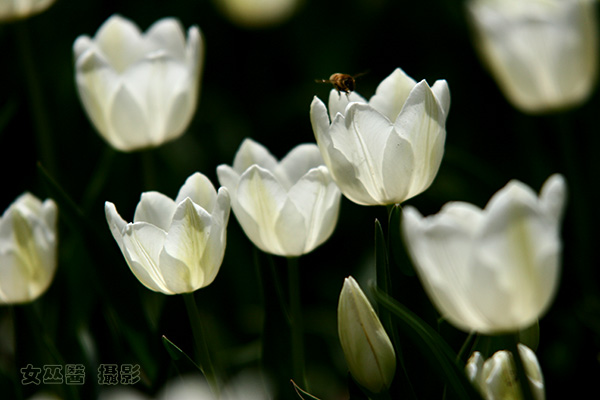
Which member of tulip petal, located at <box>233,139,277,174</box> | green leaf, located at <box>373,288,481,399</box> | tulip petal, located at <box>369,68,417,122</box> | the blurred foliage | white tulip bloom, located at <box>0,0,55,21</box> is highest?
white tulip bloom, located at <box>0,0,55,21</box>

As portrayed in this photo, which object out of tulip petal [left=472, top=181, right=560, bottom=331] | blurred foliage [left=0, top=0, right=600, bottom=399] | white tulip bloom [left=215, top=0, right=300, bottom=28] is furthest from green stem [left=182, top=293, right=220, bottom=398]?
white tulip bloom [left=215, top=0, right=300, bottom=28]

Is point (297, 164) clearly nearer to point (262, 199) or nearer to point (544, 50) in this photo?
point (262, 199)

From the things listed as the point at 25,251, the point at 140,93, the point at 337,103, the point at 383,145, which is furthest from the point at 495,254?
the point at 140,93

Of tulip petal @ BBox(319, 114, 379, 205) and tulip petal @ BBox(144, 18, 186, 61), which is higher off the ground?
tulip petal @ BBox(144, 18, 186, 61)

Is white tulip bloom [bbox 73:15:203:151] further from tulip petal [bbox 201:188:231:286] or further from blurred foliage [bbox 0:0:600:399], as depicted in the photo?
tulip petal [bbox 201:188:231:286]

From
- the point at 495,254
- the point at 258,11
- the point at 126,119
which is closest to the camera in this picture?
the point at 495,254

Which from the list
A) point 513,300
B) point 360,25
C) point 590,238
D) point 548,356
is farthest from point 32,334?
point 360,25
